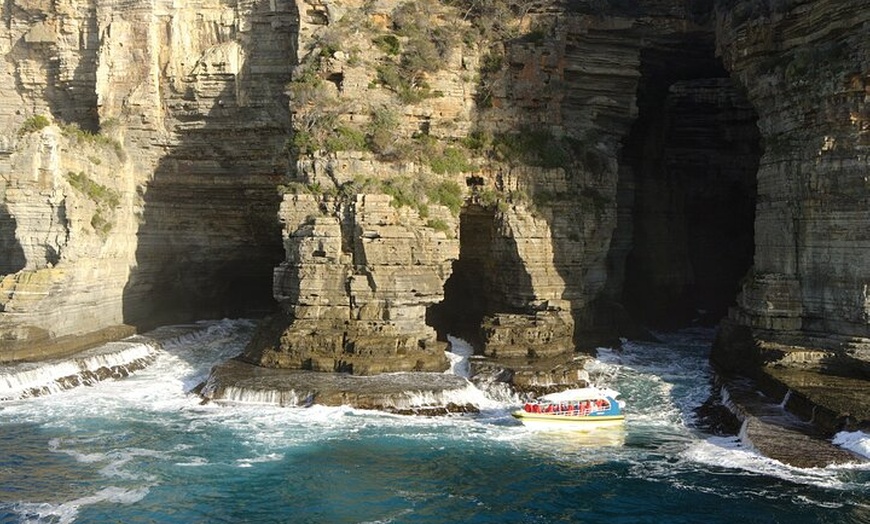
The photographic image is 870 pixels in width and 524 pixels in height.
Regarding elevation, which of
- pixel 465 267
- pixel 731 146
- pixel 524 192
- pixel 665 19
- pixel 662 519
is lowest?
pixel 662 519

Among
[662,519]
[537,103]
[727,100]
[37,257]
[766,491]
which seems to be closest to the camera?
[662,519]

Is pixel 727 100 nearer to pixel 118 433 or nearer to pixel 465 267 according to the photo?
pixel 465 267

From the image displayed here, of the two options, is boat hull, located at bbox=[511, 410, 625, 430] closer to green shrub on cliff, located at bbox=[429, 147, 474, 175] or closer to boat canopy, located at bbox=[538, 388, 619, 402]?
boat canopy, located at bbox=[538, 388, 619, 402]

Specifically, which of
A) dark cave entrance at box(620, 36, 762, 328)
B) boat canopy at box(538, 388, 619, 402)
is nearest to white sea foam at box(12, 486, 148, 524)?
boat canopy at box(538, 388, 619, 402)

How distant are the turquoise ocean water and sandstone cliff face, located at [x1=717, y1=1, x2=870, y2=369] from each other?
16.0ft

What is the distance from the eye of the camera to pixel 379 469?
20.9 m

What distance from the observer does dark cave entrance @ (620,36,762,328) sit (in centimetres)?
4347

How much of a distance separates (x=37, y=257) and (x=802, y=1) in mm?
32157

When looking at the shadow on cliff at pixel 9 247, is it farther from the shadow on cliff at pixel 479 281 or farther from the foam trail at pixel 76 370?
the shadow on cliff at pixel 479 281

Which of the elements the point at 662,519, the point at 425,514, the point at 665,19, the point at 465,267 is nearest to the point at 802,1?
the point at 665,19

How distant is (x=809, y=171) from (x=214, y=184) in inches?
1086

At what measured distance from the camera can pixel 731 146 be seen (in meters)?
47.0

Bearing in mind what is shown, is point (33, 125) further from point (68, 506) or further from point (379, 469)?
point (379, 469)

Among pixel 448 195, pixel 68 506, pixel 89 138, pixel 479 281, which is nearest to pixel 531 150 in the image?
pixel 448 195
